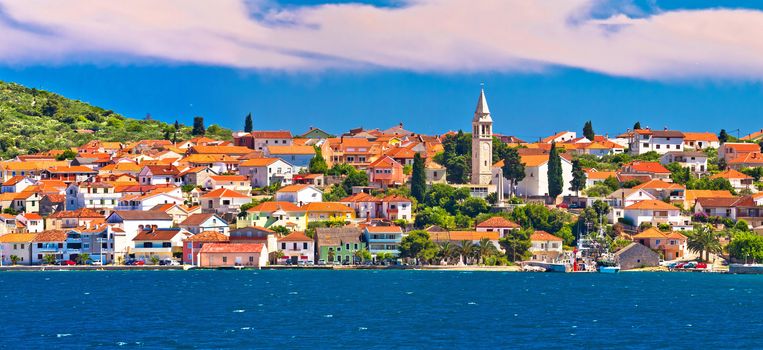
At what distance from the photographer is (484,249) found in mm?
93750

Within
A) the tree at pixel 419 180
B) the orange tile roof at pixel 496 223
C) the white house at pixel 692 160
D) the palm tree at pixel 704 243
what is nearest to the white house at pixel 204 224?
the tree at pixel 419 180

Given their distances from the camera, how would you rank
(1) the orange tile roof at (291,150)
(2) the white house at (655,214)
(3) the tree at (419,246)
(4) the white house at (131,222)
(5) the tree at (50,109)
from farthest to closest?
(5) the tree at (50,109), (1) the orange tile roof at (291,150), (2) the white house at (655,214), (4) the white house at (131,222), (3) the tree at (419,246)

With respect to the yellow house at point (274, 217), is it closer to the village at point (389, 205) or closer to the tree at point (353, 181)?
the village at point (389, 205)

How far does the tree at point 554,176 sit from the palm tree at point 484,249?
46.9 feet

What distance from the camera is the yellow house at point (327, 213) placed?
10219cm

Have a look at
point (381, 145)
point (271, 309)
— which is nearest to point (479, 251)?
point (271, 309)

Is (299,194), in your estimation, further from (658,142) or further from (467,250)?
(658,142)

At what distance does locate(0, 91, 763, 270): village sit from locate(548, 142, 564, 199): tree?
12 cm

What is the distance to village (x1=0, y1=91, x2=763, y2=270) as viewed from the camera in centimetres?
9544

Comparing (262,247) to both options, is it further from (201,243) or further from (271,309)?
(271,309)

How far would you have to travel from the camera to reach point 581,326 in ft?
200

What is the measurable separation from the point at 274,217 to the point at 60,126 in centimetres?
7521

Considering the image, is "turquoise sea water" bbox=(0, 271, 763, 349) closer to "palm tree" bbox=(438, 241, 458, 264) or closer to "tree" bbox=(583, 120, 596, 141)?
"palm tree" bbox=(438, 241, 458, 264)

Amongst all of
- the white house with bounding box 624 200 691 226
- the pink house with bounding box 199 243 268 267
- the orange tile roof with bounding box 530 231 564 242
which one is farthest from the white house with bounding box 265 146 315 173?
the white house with bounding box 624 200 691 226
